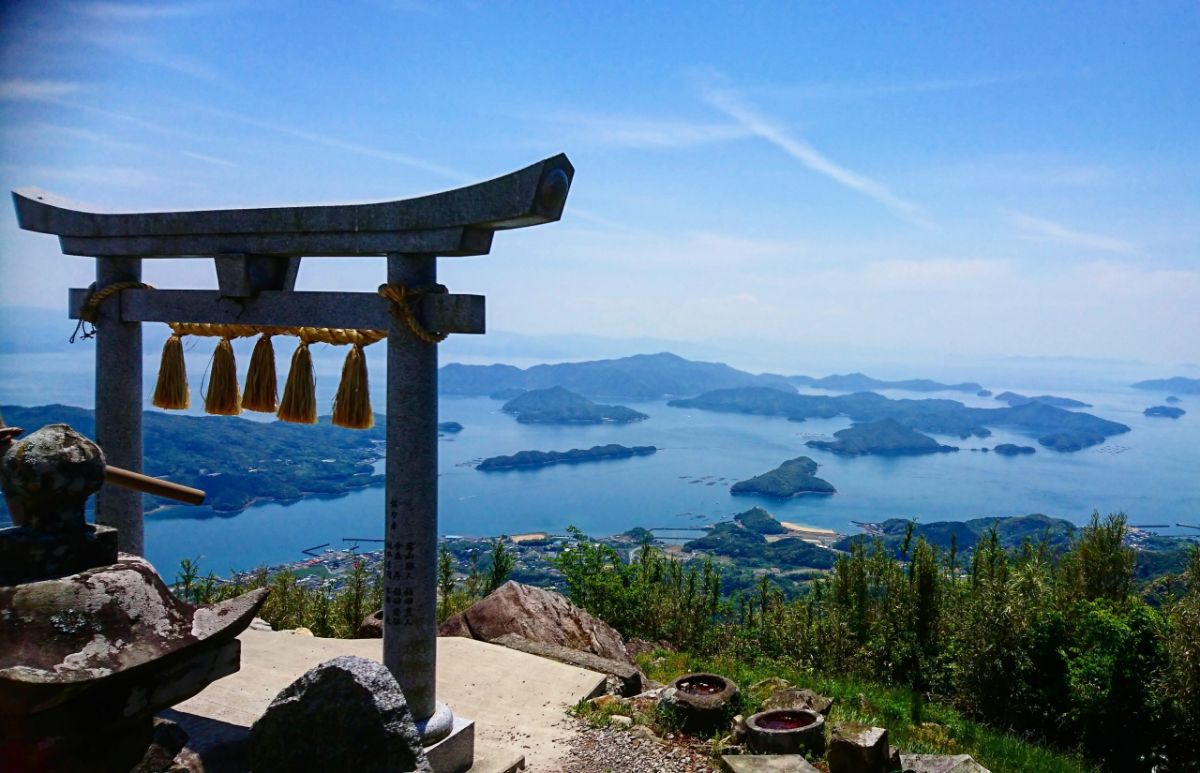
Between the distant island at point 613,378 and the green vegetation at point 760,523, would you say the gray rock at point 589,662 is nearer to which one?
the green vegetation at point 760,523

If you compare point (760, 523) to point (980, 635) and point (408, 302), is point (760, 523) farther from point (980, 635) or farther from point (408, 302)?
point (408, 302)

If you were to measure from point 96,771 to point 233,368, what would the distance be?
368cm

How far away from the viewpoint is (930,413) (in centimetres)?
9631

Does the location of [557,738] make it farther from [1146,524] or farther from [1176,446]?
[1176,446]

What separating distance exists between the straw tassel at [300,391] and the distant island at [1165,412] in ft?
418

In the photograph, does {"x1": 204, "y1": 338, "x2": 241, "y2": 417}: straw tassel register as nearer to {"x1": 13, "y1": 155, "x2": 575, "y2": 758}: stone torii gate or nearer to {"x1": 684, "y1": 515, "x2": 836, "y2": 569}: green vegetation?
{"x1": 13, "y1": 155, "x2": 575, "y2": 758}: stone torii gate

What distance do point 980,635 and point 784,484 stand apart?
50.1 m

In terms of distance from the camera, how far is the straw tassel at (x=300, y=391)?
5.50 m

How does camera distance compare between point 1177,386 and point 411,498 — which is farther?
point 1177,386

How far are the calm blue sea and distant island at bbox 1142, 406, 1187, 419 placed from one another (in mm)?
14430

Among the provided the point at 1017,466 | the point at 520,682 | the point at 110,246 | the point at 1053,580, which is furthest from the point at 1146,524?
the point at 110,246

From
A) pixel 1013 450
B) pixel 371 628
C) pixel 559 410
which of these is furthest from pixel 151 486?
pixel 1013 450

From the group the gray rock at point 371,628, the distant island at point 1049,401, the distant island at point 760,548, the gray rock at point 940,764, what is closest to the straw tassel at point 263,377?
the gray rock at point 371,628

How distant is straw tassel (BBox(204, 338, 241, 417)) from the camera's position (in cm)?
582
